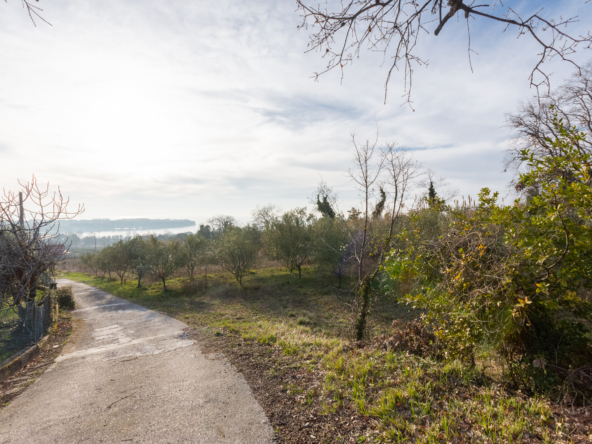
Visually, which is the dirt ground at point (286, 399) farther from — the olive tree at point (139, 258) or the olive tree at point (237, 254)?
the olive tree at point (139, 258)

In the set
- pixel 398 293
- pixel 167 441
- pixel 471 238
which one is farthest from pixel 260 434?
pixel 398 293

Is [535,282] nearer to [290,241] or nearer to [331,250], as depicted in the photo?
[331,250]

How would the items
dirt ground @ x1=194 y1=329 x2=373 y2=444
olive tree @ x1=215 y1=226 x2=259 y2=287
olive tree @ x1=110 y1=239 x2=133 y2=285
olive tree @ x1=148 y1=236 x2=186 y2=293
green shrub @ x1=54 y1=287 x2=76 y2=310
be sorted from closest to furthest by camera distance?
dirt ground @ x1=194 y1=329 x2=373 y2=444 < green shrub @ x1=54 y1=287 x2=76 y2=310 < olive tree @ x1=148 y1=236 x2=186 y2=293 < olive tree @ x1=215 y1=226 x2=259 y2=287 < olive tree @ x1=110 y1=239 x2=133 y2=285

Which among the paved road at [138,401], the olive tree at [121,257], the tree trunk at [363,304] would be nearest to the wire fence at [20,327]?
the paved road at [138,401]

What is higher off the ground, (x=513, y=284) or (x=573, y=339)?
(x=513, y=284)

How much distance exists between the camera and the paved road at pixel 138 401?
159 inches

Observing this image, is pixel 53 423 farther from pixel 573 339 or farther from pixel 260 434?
pixel 573 339

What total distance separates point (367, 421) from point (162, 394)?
355 cm

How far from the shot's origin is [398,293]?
49.1 feet

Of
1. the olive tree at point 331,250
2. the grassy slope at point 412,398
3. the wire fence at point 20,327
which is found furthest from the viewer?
the olive tree at point 331,250

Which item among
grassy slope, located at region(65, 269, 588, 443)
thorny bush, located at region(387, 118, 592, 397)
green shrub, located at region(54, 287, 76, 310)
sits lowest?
green shrub, located at region(54, 287, 76, 310)

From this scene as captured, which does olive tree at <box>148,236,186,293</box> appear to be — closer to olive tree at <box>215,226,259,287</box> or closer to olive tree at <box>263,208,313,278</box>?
olive tree at <box>215,226,259,287</box>

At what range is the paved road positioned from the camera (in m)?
4.05

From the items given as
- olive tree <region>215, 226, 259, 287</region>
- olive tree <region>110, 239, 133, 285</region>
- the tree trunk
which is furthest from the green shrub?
the tree trunk
